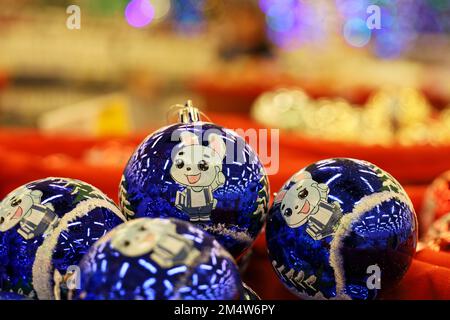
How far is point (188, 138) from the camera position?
1040 mm

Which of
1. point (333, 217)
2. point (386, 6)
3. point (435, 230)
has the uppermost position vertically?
point (386, 6)

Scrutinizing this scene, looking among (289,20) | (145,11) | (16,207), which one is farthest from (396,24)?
(16,207)

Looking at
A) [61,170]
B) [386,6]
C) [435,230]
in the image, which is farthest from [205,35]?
[435,230]

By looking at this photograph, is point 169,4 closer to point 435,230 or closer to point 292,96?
point 292,96

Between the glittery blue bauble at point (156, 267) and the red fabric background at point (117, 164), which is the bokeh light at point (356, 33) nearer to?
the red fabric background at point (117, 164)

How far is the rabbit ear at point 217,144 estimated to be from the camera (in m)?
1.03

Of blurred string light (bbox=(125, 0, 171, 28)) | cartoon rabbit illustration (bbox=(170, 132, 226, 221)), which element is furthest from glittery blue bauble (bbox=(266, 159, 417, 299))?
blurred string light (bbox=(125, 0, 171, 28))

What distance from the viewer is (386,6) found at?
8.72m

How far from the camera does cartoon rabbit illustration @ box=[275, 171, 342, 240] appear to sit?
1.01m

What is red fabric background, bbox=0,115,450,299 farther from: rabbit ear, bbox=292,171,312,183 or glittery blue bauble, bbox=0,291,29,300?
glittery blue bauble, bbox=0,291,29,300

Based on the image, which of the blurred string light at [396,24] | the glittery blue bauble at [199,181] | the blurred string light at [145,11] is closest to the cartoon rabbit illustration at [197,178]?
the glittery blue bauble at [199,181]

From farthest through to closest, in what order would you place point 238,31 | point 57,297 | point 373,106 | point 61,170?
point 238,31 → point 373,106 → point 61,170 → point 57,297

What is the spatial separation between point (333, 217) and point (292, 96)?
2504mm

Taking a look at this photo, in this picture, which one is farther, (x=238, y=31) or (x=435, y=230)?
(x=238, y=31)
